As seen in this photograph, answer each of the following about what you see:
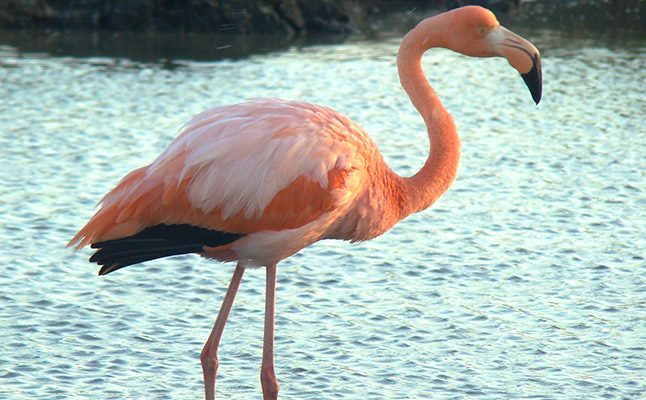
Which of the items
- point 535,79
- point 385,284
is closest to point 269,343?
point 535,79

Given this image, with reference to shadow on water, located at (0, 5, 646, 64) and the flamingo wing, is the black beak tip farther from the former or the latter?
shadow on water, located at (0, 5, 646, 64)

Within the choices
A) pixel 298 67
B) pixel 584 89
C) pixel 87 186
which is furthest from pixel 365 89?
pixel 87 186

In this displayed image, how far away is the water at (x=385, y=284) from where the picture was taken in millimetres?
5008

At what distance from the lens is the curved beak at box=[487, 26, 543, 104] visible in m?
4.23

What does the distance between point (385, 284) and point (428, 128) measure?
7.11 feet

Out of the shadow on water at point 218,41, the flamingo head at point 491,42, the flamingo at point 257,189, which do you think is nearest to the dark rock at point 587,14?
the shadow on water at point 218,41

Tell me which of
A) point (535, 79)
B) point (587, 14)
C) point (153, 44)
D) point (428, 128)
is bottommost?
point (153, 44)

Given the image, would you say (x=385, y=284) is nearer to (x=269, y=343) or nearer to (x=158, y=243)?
(x=269, y=343)

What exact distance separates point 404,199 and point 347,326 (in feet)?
4.87

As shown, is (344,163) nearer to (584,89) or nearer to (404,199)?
(404,199)

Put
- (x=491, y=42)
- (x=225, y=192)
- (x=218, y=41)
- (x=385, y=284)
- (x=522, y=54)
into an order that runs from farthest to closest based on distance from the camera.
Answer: (x=218, y=41)
(x=385, y=284)
(x=491, y=42)
(x=522, y=54)
(x=225, y=192)

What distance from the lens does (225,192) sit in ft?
13.4

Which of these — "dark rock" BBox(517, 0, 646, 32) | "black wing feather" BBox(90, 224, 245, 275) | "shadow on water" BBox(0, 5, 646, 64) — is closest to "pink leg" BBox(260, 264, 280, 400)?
"black wing feather" BBox(90, 224, 245, 275)

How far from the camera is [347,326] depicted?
5719 millimetres
